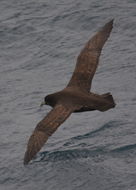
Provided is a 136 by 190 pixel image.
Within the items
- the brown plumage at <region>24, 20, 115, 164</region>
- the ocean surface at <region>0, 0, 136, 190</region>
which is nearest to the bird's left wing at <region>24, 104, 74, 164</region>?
the brown plumage at <region>24, 20, 115, 164</region>

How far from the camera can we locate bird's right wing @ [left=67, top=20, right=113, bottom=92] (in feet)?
57.3

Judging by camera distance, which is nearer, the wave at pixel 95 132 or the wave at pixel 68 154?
the wave at pixel 68 154

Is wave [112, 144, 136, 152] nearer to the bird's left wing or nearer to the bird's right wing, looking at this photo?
the bird's right wing

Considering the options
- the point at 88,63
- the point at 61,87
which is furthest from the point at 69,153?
the point at 61,87

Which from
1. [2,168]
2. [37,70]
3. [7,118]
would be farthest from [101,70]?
[2,168]

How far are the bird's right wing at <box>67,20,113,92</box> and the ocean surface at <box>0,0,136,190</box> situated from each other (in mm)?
1978

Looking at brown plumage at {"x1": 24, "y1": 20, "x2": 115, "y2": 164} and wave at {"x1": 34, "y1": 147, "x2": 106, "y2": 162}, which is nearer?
brown plumage at {"x1": 24, "y1": 20, "x2": 115, "y2": 164}

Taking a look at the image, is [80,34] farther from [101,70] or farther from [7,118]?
[7,118]

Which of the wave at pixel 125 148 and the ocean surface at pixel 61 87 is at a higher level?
the ocean surface at pixel 61 87

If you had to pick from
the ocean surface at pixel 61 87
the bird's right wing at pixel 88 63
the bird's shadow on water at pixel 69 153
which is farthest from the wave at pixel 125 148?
the bird's right wing at pixel 88 63

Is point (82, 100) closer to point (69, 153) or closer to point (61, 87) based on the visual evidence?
point (69, 153)

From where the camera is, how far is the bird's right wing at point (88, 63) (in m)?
17.5

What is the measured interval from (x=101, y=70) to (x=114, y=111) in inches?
110

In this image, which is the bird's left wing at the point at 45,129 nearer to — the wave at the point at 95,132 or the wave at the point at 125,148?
the wave at the point at 125,148
